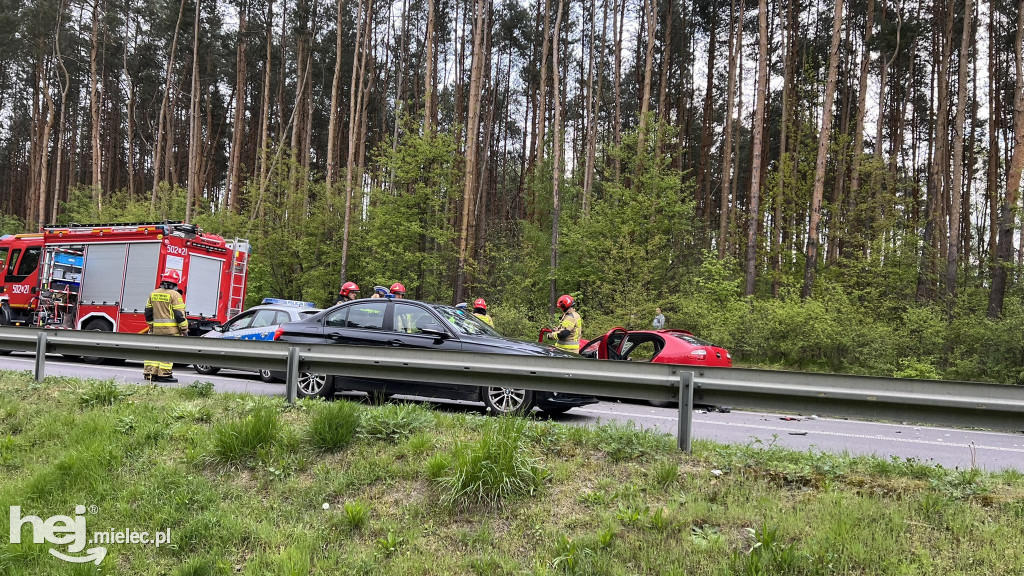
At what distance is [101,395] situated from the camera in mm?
6309

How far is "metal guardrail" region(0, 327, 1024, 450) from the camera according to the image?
13.4 feet

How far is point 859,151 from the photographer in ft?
78.2

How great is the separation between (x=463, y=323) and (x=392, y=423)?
3355mm

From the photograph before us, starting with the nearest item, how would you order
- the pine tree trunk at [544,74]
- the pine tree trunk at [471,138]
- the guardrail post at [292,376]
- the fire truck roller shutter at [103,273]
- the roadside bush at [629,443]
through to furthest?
1. the roadside bush at [629,443]
2. the guardrail post at [292,376]
3. the fire truck roller shutter at [103,273]
4. the pine tree trunk at [471,138]
5. the pine tree trunk at [544,74]

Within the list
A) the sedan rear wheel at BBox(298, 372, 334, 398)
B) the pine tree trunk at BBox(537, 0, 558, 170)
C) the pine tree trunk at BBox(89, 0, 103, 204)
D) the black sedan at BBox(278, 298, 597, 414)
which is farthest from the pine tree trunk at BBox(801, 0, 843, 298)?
the pine tree trunk at BBox(89, 0, 103, 204)

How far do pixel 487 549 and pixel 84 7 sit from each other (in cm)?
4146

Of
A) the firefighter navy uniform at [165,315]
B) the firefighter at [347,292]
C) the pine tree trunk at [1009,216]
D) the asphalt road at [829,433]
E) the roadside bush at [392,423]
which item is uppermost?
the pine tree trunk at [1009,216]

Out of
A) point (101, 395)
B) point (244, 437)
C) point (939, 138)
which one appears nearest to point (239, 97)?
point (101, 395)

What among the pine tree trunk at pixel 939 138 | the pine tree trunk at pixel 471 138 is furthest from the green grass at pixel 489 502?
the pine tree trunk at pixel 939 138

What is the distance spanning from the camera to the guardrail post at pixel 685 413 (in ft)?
14.9

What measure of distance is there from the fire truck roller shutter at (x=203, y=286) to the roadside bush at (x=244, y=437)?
11.5 meters

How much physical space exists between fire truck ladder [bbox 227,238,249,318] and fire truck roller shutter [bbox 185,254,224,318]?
0.38 m

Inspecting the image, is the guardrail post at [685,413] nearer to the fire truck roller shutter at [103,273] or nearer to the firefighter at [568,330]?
the firefighter at [568,330]

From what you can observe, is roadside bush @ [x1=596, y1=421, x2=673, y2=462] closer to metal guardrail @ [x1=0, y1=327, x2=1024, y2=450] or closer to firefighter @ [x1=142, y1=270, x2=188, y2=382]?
metal guardrail @ [x1=0, y1=327, x2=1024, y2=450]
